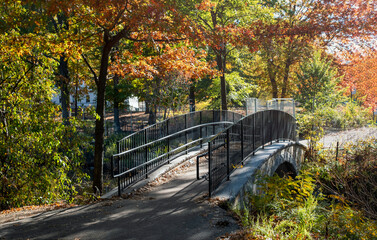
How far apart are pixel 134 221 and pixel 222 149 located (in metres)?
2.81

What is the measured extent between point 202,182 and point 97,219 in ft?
10.3

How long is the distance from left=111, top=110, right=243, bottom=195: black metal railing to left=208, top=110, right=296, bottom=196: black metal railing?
188cm

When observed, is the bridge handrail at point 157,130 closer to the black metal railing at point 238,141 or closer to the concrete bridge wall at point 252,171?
the black metal railing at point 238,141

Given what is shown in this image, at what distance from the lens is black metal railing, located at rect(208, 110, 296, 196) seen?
702 centimetres

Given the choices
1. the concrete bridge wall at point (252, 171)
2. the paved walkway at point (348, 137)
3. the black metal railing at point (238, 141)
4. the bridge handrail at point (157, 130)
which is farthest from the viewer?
the paved walkway at point (348, 137)

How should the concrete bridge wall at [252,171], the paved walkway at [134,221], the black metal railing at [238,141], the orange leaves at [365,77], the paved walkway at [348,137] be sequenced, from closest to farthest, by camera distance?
the paved walkway at [134,221], the concrete bridge wall at [252,171], the black metal railing at [238,141], the paved walkway at [348,137], the orange leaves at [365,77]

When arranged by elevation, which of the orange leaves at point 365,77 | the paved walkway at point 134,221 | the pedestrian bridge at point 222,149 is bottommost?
the paved walkway at point 134,221

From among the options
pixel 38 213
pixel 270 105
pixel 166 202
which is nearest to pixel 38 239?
pixel 38 213

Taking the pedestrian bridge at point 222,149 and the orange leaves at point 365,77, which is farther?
the orange leaves at point 365,77

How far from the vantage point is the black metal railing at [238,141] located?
23.0ft

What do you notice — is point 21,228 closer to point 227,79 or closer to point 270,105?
point 270,105

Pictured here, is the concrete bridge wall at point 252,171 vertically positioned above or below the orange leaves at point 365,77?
below

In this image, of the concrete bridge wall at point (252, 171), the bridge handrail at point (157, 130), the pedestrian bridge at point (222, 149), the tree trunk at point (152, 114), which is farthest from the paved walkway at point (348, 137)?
the tree trunk at point (152, 114)

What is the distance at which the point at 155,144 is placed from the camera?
31.5 feet
